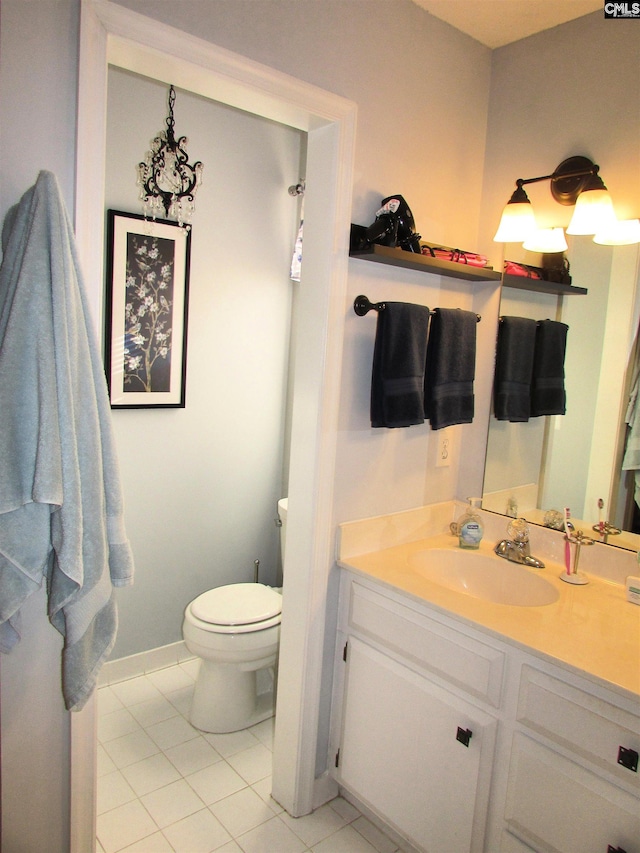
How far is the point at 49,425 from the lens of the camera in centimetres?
112

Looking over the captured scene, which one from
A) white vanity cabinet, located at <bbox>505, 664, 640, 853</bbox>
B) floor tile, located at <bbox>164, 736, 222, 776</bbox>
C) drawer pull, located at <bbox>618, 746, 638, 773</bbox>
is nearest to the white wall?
floor tile, located at <bbox>164, 736, 222, 776</bbox>

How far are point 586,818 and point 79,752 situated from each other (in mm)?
1148

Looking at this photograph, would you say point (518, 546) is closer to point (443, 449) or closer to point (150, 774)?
point (443, 449)

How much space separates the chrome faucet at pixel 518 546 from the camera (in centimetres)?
192

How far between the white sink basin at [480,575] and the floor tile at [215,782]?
100 cm

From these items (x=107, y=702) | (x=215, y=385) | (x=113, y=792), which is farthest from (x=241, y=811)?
(x=215, y=385)

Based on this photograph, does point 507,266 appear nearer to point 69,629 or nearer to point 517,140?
point 517,140

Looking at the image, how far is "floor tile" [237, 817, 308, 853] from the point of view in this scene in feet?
5.91

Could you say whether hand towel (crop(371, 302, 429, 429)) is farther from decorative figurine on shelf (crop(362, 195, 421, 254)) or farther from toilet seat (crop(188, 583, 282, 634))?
toilet seat (crop(188, 583, 282, 634))

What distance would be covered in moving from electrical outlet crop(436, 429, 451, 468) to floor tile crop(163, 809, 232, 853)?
1379 mm

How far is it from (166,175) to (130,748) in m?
2.21

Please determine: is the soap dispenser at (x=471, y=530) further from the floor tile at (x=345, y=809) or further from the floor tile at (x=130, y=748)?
the floor tile at (x=130, y=748)

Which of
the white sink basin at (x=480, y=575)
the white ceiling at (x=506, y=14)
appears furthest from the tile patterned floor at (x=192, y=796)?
the white ceiling at (x=506, y=14)

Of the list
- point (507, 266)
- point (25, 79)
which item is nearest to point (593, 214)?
point (507, 266)
